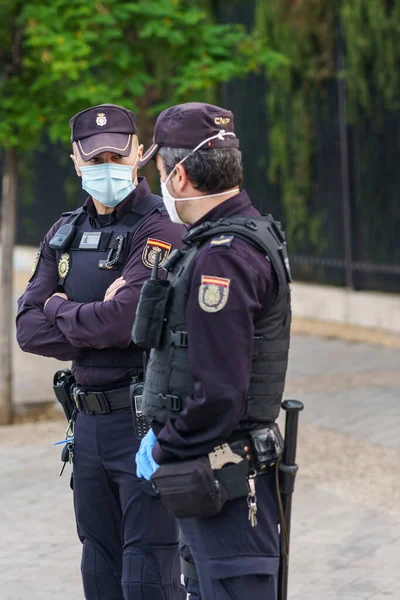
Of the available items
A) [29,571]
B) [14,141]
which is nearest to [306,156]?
[14,141]

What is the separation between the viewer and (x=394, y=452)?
7.15m

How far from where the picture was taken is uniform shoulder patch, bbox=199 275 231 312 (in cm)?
300

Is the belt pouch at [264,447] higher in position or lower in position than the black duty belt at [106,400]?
higher

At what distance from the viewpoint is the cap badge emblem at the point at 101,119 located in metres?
4.09

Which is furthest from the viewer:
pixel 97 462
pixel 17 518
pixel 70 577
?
pixel 17 518

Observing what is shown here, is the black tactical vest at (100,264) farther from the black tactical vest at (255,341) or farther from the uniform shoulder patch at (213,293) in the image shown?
the uniform shoulder patch at (213,293)

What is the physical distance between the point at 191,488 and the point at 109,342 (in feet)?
3.38

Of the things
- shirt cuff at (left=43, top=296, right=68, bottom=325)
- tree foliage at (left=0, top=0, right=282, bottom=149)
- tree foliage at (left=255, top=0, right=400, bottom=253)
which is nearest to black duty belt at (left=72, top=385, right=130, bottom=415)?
shirt cuff at (left=43, top=296, right=68, bottom=325)

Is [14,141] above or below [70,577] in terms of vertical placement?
above

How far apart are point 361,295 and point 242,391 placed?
8336mm

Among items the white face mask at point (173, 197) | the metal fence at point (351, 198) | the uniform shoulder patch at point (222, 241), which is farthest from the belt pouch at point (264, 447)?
the metal fence at point (351, 198)

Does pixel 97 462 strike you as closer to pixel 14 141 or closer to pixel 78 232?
pixel 78 232

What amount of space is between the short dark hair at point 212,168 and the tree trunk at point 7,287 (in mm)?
5361

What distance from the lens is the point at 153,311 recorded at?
10.6ft
